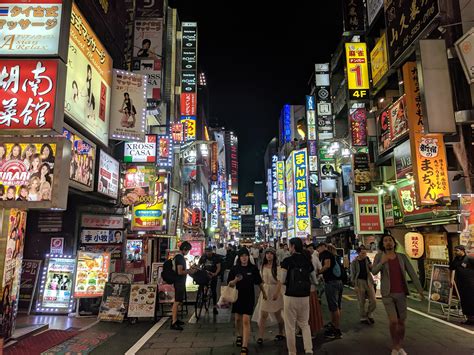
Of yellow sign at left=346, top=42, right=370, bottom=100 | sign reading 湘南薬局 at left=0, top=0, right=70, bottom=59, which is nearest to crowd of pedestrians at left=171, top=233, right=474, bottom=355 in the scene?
sign reading 湘南薬局 at left=0, top=0, right=70, bottom=59

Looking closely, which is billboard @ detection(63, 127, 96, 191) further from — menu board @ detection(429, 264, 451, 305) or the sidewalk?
menu board @ detection(429, 264, 451, 305)

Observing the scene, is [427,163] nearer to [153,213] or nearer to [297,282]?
[297,282]

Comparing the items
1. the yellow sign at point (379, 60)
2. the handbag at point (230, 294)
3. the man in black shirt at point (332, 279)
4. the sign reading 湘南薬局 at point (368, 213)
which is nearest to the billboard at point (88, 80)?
the handbag at point (230, 294)

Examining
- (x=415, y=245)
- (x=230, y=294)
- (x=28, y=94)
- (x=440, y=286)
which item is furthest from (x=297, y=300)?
(x=415, y=245)

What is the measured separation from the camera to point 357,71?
20.7m

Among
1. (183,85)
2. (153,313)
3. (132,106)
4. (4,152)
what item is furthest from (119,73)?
(183,85)

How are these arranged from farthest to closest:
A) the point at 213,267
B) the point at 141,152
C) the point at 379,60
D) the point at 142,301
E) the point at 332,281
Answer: the point at 379,60 → the point at 141,152 → the point at 213,267 → the point at 142,301 → the point at 332,281

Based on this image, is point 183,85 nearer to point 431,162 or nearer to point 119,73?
point 119,73

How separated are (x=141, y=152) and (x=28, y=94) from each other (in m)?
7.88

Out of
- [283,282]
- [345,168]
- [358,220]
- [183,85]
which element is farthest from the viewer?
[183,85]

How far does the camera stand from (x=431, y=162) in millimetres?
12461

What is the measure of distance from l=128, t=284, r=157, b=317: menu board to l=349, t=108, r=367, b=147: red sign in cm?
1545

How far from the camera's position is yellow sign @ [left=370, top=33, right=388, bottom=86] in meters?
18.7

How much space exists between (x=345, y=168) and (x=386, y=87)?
387 inches
